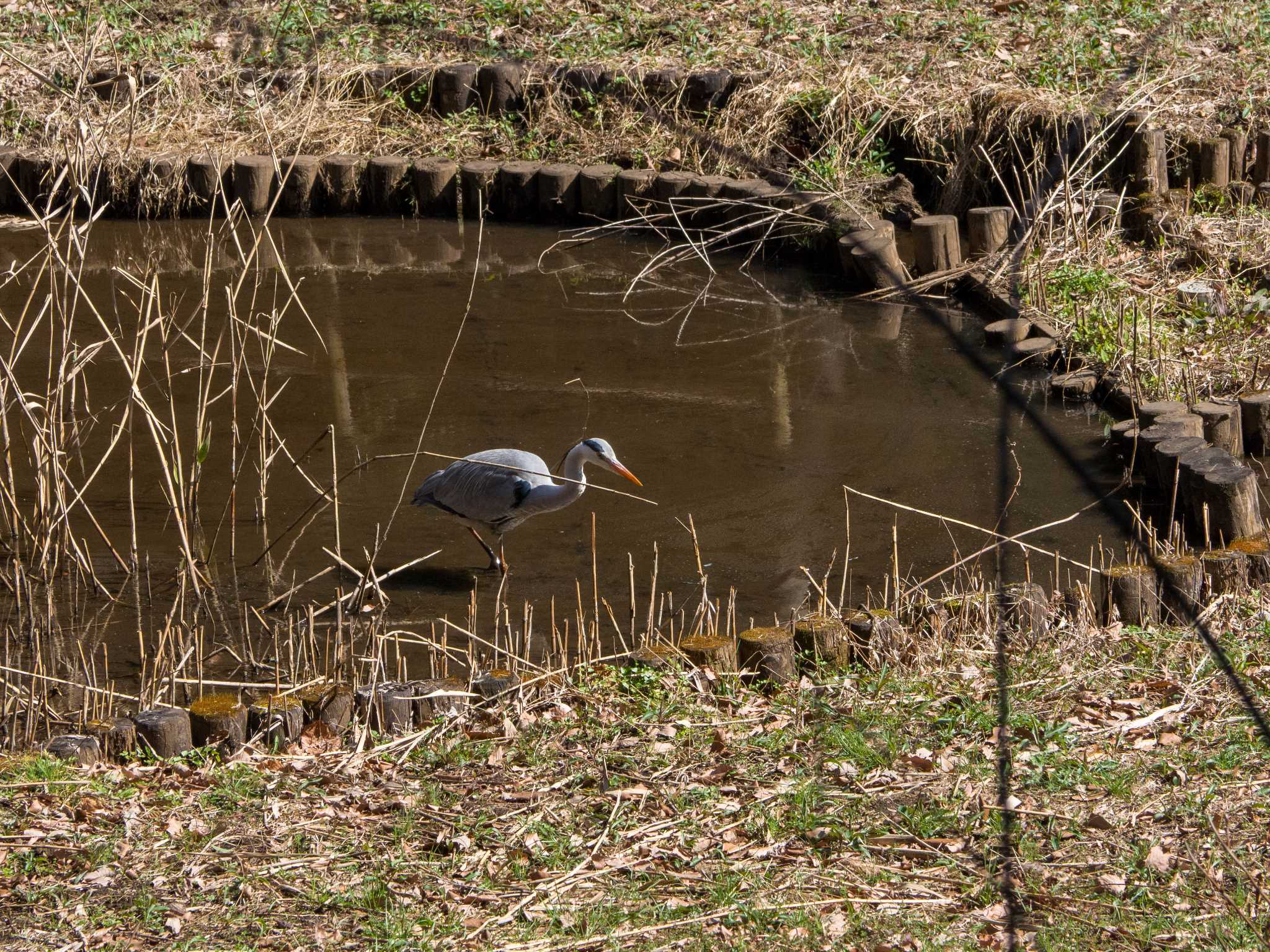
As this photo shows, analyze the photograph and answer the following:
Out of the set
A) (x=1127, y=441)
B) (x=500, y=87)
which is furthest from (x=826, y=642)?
(x=500, y=87)

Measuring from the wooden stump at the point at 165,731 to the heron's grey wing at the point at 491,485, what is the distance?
5.86ft

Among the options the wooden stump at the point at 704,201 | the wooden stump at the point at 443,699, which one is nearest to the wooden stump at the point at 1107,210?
the wooden stump at the point at 704,201

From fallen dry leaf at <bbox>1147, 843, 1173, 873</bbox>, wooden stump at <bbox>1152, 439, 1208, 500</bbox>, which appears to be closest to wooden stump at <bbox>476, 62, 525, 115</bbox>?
wooden stump at <bbox>1152, 439, 1208, 500</bbox>

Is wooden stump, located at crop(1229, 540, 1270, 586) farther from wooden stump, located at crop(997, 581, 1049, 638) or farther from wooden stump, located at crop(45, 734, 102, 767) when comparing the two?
wooden stump, located at crop(45, 734, 102, 767)

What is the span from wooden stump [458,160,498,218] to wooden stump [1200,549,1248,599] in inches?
281

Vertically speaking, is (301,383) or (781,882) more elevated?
(301,383)

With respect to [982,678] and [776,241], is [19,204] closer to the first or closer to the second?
[776,241]

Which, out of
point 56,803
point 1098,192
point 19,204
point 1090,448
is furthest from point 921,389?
point 19,204

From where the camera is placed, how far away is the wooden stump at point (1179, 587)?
468 centimetres

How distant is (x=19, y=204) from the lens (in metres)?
11.4

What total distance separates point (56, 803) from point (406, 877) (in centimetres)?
103

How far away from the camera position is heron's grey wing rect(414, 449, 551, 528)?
5.67 meters

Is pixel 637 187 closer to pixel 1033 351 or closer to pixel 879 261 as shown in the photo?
pixel 879 261

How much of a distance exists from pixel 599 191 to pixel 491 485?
210 inches
